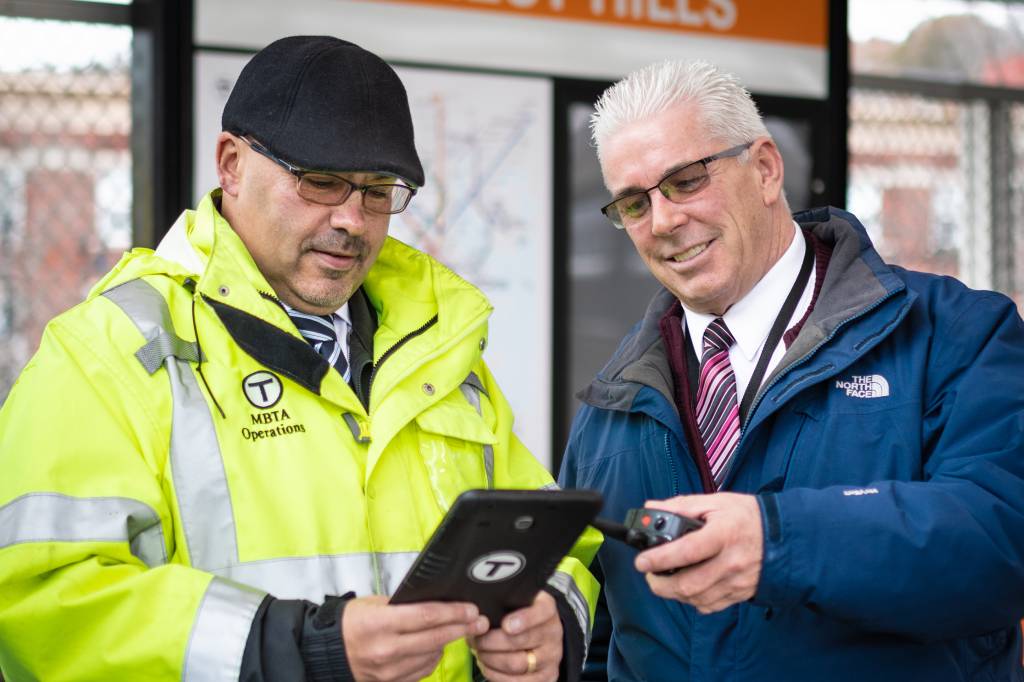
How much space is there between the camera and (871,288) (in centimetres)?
251

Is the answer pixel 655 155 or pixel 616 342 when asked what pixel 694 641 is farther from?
pixel 616 342

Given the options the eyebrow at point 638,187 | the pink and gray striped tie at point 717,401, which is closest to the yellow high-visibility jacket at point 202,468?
the pink and gray striped tie at point 717,401

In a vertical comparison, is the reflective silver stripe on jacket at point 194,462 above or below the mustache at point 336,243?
below

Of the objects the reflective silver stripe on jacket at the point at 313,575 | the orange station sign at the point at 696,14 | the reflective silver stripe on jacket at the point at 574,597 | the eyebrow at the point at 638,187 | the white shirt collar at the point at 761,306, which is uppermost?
the orange station sign at the point at 696,14

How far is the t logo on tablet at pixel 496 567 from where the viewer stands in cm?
187

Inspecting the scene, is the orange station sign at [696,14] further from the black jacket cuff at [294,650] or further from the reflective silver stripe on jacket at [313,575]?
the black jacket cuff at [294,650]

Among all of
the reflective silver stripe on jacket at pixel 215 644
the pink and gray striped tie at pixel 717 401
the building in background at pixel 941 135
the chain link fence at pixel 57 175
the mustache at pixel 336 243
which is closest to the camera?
the reflective silver stripe on jacket at pixel 215 644

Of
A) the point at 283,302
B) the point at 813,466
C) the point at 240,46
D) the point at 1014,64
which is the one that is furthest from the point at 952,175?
the point at 283,302

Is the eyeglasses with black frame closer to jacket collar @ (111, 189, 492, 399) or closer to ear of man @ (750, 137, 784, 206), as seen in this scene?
jacket collar @ (111, 189, 492, 399)

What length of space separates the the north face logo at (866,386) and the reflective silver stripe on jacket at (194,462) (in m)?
1.22

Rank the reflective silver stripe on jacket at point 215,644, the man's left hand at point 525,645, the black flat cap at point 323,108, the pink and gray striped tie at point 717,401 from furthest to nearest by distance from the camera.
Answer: the pink and gray striped tie at point 717,401
the black flat cap at point 323,108
the man's left hand at point 525,645
the reflective silver stripe on jacket at point 215,644

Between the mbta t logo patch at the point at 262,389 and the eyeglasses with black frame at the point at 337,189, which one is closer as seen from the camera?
the mbta t logo patch at the point at 262,389

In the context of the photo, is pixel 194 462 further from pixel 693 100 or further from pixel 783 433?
pixel 693 100

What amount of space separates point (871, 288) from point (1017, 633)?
30.4 inches
